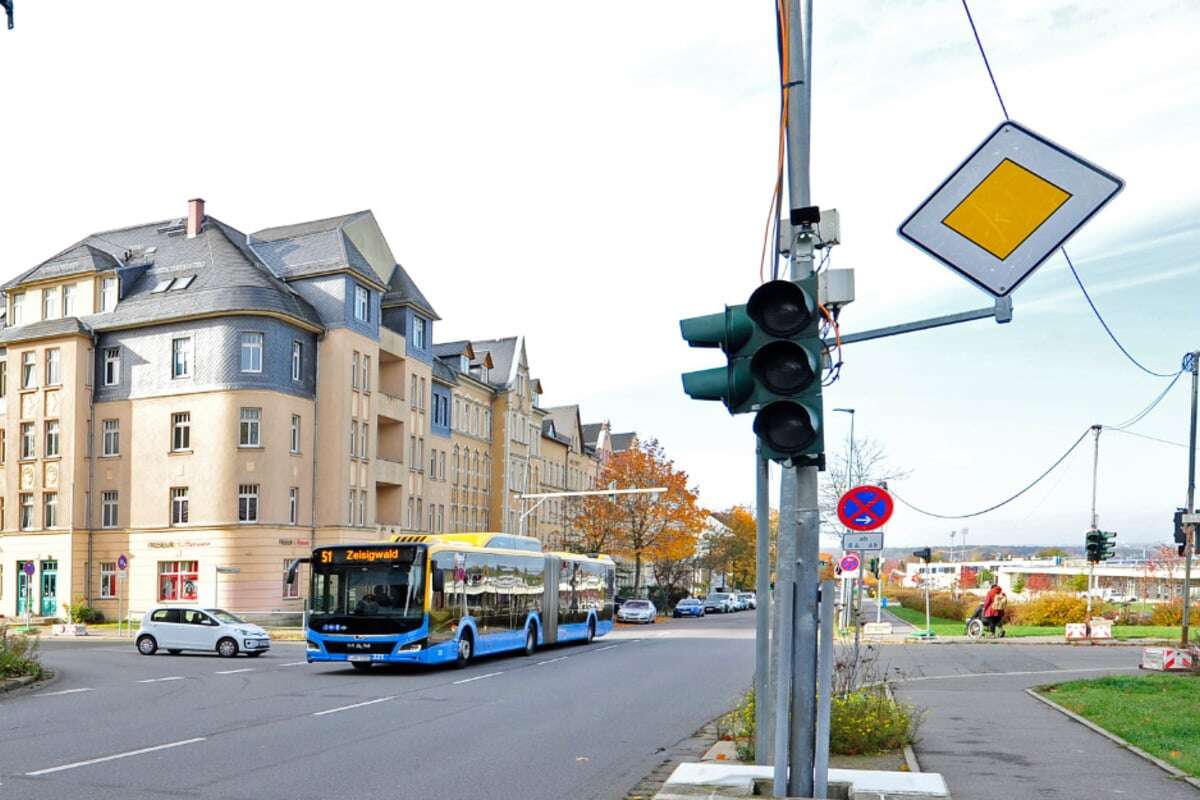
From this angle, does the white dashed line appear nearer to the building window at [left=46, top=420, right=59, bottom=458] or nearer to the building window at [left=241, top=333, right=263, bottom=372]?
the building window at [left=241, top=333, right=263, bottom=372]

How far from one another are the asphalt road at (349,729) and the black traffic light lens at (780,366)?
4702mm

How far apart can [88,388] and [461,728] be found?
139ft

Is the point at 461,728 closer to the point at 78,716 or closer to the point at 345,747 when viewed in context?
the point at 345,747

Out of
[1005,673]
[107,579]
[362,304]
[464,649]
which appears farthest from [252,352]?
[1005,673]

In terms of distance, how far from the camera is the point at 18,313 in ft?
180

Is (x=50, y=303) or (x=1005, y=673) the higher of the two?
(x=50, y=303)

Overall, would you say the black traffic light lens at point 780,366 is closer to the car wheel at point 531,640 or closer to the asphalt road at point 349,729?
the asphalt road at point 349,729

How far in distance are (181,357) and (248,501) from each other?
6.80m

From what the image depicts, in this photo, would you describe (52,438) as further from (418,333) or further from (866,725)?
(866,725)

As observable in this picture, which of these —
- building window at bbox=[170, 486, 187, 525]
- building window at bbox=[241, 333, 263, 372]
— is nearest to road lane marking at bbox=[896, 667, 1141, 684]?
building window at bbox=[241, 333, 263, 372]

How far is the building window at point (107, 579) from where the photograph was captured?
5078 centimetres

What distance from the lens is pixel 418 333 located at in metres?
59.2

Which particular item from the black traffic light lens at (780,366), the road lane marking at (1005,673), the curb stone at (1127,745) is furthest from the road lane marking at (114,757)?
the road lane marking at (1005,673)

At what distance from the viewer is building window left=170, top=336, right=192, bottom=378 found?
49406 millimetres
